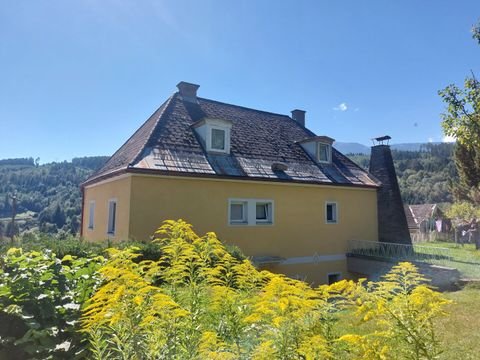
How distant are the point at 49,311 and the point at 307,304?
248 centimetres

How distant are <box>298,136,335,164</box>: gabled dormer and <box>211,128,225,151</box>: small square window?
562cm

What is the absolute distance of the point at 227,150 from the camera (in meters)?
14.1

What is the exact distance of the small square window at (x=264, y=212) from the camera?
14.2 m

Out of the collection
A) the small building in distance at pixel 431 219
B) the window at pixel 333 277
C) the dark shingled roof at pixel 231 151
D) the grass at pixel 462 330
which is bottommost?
the window at pixel 333 277

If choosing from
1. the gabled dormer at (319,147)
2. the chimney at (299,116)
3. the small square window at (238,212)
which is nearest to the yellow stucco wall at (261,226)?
the small square window at (238,212)

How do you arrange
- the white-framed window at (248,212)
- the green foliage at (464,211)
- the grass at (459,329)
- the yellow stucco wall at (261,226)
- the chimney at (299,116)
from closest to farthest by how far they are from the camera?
the grass at (459,329), the yellow stucco wall at (261,226), the white-framed window at (248,212), the chimney at (299,116), the green foliage at (464,211)

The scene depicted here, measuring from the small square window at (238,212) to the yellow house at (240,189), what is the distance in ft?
0.15

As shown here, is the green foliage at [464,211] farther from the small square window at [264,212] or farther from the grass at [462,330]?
the grass at [462,330]

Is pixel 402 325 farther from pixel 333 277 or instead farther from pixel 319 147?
pixel 319 147

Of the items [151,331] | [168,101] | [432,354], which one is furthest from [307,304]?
[168,101]

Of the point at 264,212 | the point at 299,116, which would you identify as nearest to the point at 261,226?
the point at 264,212

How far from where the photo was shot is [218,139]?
14164 mm

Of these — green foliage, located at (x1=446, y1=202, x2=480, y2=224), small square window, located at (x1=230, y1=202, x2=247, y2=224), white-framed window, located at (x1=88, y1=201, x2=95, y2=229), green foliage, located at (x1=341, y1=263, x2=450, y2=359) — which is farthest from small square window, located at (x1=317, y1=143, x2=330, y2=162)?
green foliage, located at (x1=446, y1=202, x2=480, y2=224)

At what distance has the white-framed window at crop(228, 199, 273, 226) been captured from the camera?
1348cm
